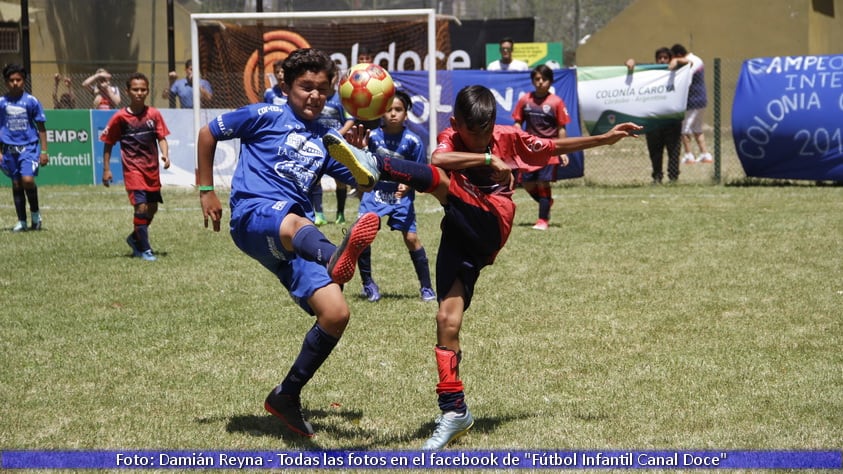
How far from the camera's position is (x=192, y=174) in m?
17.9

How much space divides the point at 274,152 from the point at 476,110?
1.07m

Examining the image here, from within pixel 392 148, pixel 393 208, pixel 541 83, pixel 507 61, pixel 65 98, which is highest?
pixel 507 61

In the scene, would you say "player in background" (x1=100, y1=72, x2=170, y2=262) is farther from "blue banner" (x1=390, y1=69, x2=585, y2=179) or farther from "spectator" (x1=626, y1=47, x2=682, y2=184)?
"spectator" (x1=626, y1=47, x2=682, y2=184)

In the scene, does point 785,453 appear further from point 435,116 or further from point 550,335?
point 435,116

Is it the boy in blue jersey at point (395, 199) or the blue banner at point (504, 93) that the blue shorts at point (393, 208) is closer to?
the boy in blue jersey at point (395, 199)

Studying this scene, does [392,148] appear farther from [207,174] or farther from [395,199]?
[207,174]

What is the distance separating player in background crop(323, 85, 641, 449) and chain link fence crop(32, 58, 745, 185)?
12.8 metres

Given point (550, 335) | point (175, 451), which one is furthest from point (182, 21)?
point (175, 451)

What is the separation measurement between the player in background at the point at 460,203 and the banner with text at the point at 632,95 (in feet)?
40.3

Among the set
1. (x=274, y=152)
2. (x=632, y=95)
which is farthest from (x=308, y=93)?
(x=632, y=95)

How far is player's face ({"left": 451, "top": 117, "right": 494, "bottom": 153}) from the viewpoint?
500cm

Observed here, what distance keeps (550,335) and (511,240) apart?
4579mm

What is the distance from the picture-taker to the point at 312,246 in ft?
15.6

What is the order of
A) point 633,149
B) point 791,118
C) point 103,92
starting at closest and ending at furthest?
1. point 791,118
2. point 103,92
3. point 633,149
